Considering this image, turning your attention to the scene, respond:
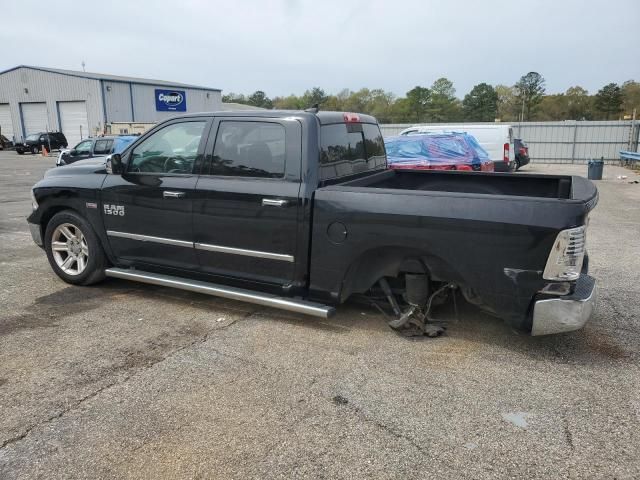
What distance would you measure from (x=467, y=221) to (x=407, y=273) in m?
0.77

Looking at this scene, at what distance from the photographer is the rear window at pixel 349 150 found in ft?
14.8

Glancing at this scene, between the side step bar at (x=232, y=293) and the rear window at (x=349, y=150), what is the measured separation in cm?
110

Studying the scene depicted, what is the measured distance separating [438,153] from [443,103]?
210 feet

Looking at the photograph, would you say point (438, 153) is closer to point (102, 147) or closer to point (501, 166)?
point (501, 166)

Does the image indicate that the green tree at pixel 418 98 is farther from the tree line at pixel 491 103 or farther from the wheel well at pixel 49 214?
the wheel well at pixel 49 214

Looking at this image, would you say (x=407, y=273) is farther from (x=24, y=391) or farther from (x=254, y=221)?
(x=24, y=391)

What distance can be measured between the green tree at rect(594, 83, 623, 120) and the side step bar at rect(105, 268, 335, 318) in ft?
205

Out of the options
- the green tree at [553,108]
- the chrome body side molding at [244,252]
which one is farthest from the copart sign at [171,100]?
the chrome body side molding at [244,252]

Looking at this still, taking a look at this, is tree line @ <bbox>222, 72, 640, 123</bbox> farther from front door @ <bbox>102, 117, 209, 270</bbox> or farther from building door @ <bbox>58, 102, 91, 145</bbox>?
front door @ <bbox>102, 117, 209, 270</bbox>

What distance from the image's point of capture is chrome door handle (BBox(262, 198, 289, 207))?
169 inches

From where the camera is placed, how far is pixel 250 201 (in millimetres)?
4453

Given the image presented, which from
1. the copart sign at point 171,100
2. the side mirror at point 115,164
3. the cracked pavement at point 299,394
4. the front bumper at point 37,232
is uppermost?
the copart sign at point 171,100

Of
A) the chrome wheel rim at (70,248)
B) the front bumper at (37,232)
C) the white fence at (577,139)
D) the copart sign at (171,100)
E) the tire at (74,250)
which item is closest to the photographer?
the tire at (74,250)

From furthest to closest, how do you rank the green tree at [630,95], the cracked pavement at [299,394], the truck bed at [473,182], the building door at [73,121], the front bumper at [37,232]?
the green tree at [630,95], the building door at [73,121], the front bumper at [37,232], the truck bed at [473,182], the cracked pavement at [299,394]
